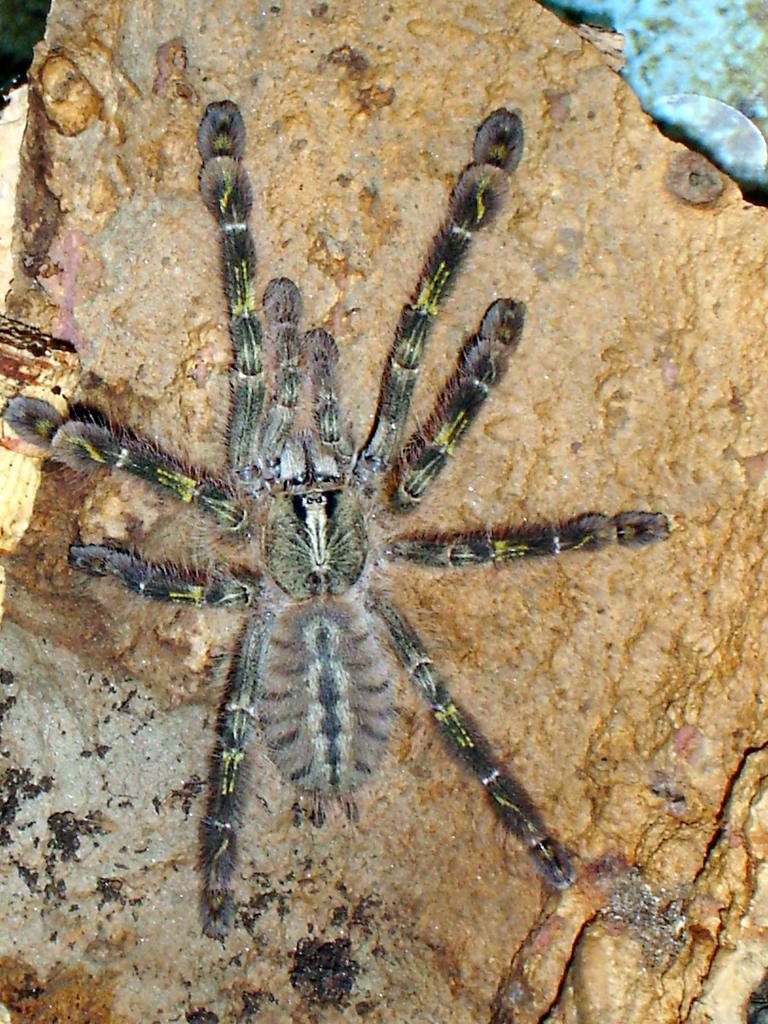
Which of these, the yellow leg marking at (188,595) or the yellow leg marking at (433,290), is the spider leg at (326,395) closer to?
the yellow leg marking at (433,290)

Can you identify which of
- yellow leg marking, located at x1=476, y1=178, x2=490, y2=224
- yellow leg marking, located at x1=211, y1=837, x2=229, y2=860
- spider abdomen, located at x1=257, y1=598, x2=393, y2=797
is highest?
yellow leg marking, located at x1=476, y1=178, x2=490, y2=224

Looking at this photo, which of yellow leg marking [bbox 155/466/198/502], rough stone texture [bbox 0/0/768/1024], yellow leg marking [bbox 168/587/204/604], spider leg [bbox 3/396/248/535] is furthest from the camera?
yellow leg marking [bbox 168/587/204/604]

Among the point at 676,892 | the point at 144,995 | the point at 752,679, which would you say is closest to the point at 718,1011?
the point at 676,892

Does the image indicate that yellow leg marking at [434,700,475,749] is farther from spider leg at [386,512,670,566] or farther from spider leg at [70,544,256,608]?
spider leg at [70,544,256,608]

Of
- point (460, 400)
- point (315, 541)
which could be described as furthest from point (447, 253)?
point (315, 541)

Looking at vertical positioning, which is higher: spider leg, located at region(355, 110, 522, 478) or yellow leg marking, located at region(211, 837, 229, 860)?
spider leg, located at region(355, 110, 522, 478)

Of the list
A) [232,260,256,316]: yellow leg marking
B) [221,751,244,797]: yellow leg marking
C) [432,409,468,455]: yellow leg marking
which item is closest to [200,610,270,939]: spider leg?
[221,751,244,797]: yellow leg marking
